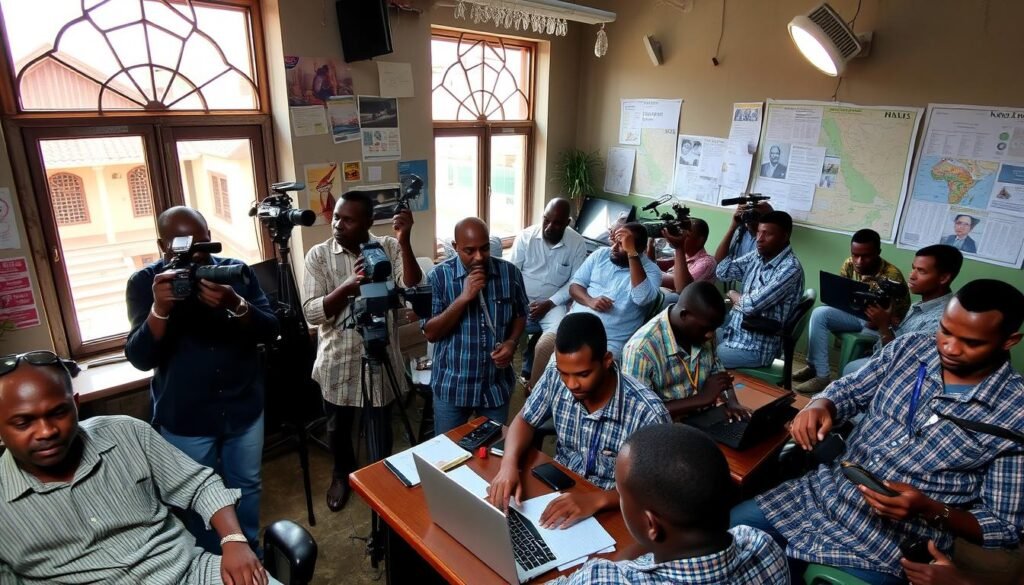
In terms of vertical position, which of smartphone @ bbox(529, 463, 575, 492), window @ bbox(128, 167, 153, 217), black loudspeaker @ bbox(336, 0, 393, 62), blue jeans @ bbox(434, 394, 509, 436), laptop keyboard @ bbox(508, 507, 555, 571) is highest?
black loudspeaker @ bbox(336, 0, 393, 62)

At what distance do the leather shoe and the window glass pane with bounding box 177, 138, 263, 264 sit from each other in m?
1.58

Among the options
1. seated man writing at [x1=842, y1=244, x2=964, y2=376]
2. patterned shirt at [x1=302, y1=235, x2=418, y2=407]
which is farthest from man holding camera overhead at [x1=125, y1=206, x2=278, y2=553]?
seated man writing at [x1=842, y1=244, x2=964, y2=376]

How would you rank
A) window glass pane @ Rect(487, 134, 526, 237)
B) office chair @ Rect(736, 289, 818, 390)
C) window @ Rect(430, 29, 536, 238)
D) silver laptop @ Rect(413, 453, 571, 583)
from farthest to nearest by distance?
1. window glass pane @ Rect(487, 134, 526, 237)
2. window @ Rect(430, 29, 536, 238)
3. office chair @ Rect(736, 289, 818, 390)
4. silver laptop @ Rect(413, 453, 571, 583)

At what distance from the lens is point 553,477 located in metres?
1.81

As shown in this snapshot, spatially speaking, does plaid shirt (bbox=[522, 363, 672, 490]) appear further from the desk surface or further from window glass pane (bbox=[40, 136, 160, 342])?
window glass pane (bbox=[40, 136, 160, 342])

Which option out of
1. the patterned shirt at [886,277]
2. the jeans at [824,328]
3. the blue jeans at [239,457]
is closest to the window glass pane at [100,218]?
the blue jeans at [239,457]

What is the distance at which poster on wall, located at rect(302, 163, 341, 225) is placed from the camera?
358cm

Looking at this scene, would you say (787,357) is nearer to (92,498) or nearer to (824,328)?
(824,328)

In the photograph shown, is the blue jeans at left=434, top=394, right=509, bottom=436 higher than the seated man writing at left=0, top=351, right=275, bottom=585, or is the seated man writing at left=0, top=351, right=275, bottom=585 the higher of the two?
the seated man writing at left=0, top=351, right=275, bottom=585

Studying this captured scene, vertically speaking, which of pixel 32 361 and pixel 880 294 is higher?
pixel 32 361

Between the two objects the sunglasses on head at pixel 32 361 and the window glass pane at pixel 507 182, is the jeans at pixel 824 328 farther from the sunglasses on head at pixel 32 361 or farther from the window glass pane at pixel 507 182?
the sunglasses on head at pixel 32 361

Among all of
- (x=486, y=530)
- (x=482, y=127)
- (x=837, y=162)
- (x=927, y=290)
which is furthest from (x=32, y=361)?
(x=837, y=162)

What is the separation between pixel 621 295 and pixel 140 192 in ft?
9.01

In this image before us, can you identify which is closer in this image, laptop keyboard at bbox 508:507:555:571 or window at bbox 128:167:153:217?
laptop keyboard at bbox 508:507:555:571
